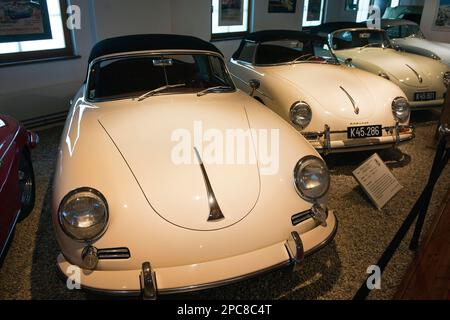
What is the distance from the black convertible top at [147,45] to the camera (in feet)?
8.84

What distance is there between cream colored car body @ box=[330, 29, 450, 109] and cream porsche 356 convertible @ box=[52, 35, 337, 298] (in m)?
3.06

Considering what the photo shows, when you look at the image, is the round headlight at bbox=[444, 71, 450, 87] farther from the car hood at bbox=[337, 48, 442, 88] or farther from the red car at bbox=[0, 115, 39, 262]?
the red car at bbox=[0, 115, 39, 262]

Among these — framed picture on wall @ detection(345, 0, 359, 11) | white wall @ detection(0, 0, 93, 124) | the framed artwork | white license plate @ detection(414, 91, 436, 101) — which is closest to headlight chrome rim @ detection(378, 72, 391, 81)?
white license plate @ detection(414, 91, 436, 101)

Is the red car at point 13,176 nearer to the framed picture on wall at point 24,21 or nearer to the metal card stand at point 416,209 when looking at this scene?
the metal card stand at point 416,209

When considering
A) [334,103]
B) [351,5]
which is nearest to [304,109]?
[334,103]

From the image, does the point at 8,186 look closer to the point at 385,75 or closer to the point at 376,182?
the point at 376,182

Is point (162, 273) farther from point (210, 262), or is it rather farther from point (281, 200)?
point (281, 200)

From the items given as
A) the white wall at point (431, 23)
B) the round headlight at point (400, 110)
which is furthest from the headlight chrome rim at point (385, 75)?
the white wall at point (431, 23)

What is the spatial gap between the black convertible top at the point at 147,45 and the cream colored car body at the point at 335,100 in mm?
908

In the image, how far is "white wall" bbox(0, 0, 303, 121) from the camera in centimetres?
446

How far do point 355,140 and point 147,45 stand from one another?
81.0 inches

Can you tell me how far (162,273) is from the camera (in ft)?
5.10

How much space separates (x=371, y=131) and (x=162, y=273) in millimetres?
2531
